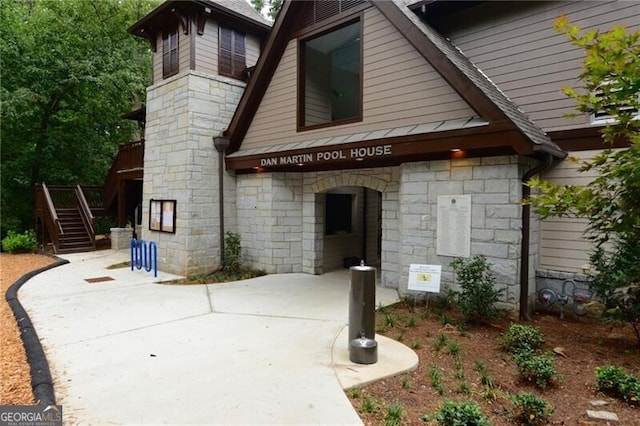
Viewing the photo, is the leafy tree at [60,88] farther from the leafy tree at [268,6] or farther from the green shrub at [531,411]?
the green shrub at [531,411]

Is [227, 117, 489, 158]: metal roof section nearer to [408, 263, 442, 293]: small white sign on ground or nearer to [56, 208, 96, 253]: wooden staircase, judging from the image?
[408, 263, 442, 293]: small white sign on ground

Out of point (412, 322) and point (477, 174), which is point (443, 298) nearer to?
point (412, 322)

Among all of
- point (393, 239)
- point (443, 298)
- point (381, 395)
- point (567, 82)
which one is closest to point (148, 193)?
point (393, 239)

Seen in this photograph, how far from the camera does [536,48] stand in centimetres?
643

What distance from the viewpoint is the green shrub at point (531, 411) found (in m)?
3.04

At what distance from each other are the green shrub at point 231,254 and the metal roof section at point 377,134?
2208 millimetres

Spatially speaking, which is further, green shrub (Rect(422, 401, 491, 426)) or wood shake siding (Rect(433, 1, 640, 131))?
wood shake siding (Rect(433, 1, 640, 131))

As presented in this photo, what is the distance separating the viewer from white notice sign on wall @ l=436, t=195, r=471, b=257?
6.34 metres

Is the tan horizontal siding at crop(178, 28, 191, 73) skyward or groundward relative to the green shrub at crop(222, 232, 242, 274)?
skyward

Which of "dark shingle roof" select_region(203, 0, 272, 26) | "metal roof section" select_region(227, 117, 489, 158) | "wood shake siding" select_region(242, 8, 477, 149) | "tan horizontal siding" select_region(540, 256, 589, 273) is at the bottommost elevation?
"tan horizontal siding" select_region(540, 256, 589, 273)

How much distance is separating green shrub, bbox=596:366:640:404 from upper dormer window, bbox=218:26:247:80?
9.88 meters

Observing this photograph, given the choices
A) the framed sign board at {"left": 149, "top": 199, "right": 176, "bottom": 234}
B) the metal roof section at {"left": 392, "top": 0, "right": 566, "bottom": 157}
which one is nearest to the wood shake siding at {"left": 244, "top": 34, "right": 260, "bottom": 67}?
the framed sign board at {"left": 149, "top": 199, "right": 176, "bottom": 234}

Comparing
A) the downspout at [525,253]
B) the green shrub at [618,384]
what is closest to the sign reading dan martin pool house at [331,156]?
the downspout at [525,253]

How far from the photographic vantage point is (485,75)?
6.97 metres
